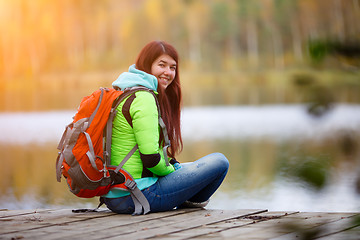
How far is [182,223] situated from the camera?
7.80 ft

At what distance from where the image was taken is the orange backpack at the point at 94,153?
7.91 ft

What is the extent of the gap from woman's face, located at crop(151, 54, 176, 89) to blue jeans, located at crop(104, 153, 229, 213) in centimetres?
42

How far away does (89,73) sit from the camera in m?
45.6

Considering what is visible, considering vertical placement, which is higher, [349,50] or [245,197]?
[349,50]

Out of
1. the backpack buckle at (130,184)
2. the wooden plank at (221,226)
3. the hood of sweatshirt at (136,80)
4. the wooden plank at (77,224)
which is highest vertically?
the hood of sweatshirt at (136,80)

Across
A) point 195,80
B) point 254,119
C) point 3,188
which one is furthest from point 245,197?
point 195,80

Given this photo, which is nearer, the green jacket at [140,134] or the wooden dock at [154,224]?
the wooden dock at [154,224]

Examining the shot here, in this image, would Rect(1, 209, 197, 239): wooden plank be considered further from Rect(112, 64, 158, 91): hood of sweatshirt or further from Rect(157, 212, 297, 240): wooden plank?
Rect(112, 64, 158, 91): hood of sweatshirt

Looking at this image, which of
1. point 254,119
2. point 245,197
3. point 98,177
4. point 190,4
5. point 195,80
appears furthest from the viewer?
point 190,4

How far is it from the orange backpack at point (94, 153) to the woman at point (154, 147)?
0.04 meters

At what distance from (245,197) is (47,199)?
92.7 inches

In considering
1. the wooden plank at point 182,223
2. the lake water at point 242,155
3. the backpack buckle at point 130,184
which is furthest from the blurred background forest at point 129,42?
the backpack buckle at point 130,184

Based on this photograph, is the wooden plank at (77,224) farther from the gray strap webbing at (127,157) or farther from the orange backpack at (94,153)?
the gray strap webbing at (127,157)

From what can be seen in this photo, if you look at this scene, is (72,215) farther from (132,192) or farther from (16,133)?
(16,133)
